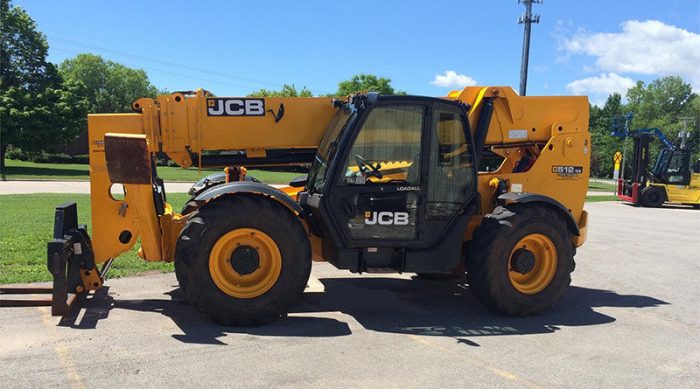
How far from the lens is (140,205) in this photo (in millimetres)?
5020

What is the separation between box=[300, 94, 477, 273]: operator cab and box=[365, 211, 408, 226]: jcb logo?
0.01 m

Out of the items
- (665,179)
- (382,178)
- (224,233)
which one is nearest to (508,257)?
(382,178)

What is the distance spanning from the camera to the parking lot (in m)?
3.88

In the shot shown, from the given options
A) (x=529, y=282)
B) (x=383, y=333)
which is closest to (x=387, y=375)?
(x=383, y=333)

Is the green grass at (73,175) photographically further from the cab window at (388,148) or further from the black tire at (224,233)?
the black tire at (224,233)

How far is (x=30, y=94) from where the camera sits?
37.7 metres

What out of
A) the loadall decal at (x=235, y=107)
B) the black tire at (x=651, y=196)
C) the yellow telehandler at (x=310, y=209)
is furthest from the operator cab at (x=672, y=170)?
the loadall decal at (x=235, y=107)

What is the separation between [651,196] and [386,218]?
872 inches

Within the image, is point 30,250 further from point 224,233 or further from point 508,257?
point 508,257

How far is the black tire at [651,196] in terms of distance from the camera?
75.9 feet

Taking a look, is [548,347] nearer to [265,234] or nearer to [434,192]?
[434,192]

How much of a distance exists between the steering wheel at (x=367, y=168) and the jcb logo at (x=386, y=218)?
14.9 inches

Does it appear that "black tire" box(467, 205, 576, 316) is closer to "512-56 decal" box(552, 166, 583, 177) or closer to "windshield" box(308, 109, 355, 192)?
"512-56 decal" box(552, 166, 583, 177)

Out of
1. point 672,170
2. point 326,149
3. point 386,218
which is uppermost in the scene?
point 326,149
